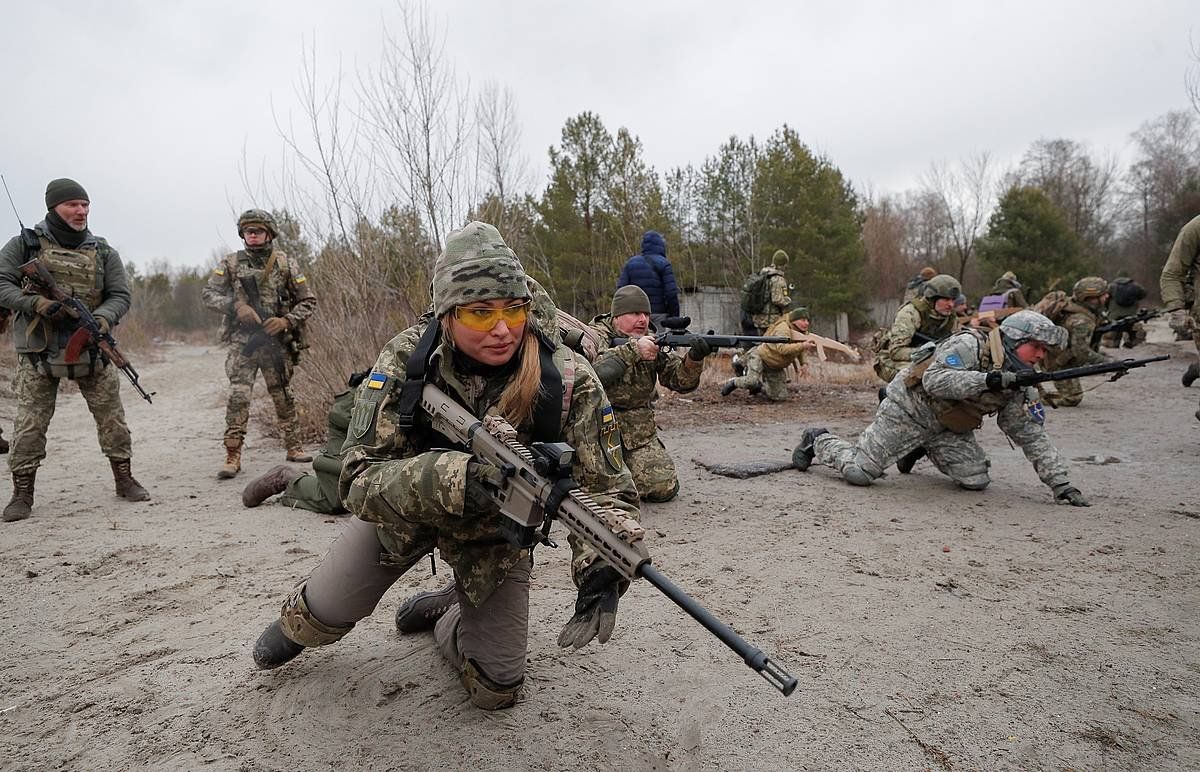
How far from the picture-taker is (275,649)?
2457 millimetres

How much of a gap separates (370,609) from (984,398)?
4.30 m

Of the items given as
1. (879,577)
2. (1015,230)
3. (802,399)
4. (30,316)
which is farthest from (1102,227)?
(30,316)

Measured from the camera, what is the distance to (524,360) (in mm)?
2320

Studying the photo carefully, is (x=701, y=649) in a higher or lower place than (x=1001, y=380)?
lower

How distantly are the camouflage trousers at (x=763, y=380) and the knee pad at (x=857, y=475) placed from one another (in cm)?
474

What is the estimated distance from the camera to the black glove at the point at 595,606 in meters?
2.01

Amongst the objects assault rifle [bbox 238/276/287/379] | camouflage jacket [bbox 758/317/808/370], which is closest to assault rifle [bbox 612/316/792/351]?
assault rifle [bbox 238/276/287/379]

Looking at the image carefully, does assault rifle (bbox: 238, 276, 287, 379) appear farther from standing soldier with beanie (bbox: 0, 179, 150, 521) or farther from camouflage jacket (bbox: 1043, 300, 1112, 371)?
camouflage jacket (bbox: 1043, 300, 1112, 371)

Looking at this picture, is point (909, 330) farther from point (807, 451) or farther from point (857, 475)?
point (857, 475)

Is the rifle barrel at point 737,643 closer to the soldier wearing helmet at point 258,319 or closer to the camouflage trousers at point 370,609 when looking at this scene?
the camouflage trousers at point 370,609

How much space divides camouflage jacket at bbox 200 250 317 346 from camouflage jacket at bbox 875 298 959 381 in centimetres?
562

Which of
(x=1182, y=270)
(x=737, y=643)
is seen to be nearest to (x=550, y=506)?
(x=737, y=643)

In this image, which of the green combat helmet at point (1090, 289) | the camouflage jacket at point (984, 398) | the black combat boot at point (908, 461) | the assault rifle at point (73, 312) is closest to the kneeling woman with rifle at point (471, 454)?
the assault rifle at point (73, 312)

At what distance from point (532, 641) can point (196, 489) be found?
157 inches
